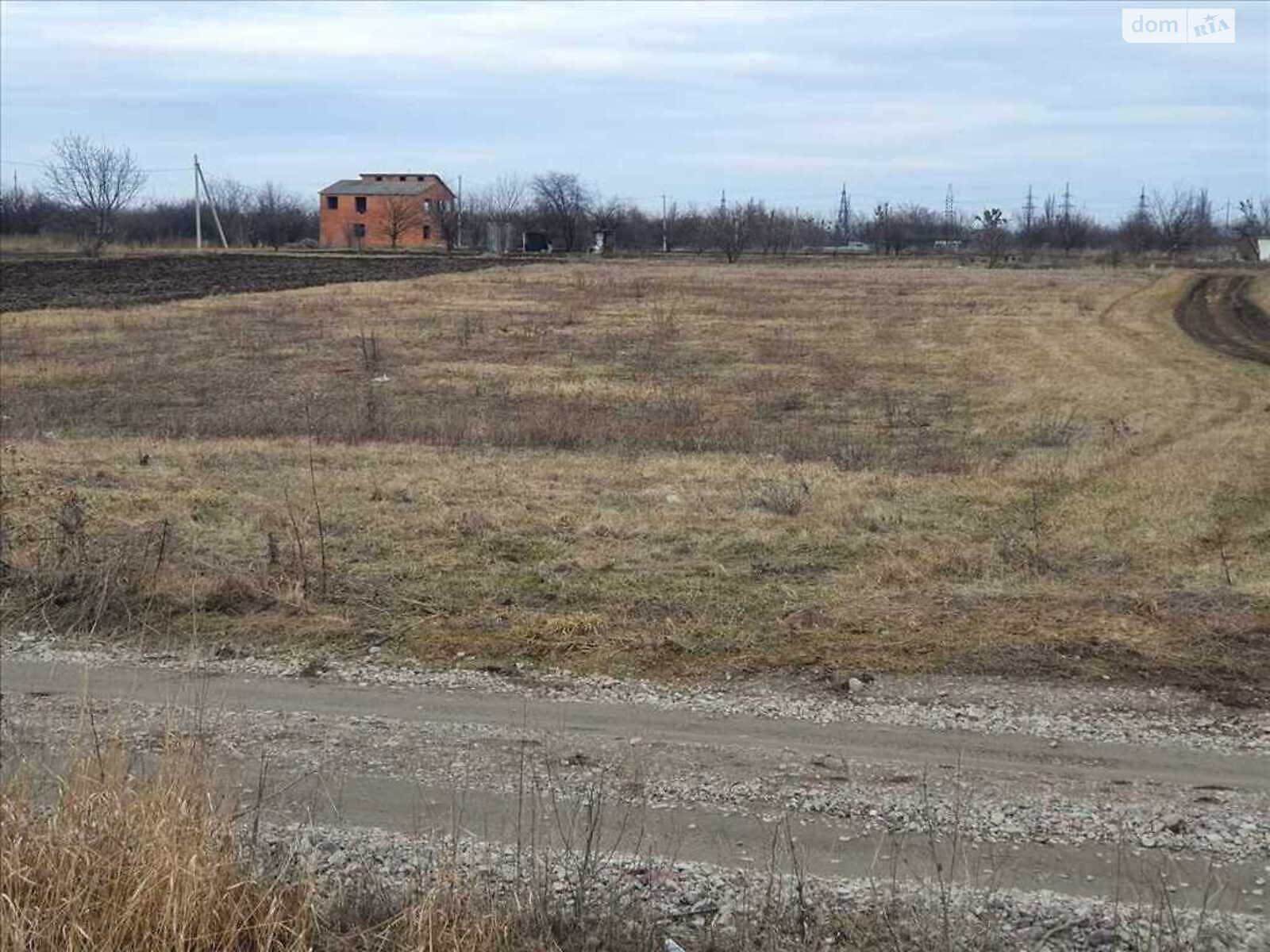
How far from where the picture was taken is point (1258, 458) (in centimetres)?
1362

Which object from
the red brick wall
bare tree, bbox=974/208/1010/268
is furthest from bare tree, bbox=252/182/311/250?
bare tree, bbox=974/208/1010/268

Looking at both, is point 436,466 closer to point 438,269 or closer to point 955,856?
point 955,856

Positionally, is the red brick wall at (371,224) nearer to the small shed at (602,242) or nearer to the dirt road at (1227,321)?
the small shed at (602,242)

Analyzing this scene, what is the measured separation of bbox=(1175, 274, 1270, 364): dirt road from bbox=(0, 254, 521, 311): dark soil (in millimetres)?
30915

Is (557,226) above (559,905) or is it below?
above

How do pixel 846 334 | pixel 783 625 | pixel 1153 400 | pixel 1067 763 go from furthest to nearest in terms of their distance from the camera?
pixel 846 334, pixel 1153 400, pixel 783 625, pixel 1067 763

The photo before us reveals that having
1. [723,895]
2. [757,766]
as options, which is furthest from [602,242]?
[723,895]

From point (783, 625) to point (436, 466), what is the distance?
21.3 feet

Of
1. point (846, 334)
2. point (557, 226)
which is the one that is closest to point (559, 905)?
point (846, 334)

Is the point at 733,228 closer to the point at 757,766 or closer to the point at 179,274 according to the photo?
the point at 179,274

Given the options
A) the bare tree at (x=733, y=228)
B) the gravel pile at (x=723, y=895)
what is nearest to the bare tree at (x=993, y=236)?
the bare tree at (x=733, y=228)

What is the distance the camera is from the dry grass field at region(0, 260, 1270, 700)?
7.42 metres

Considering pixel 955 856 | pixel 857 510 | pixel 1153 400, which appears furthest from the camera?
pixel 1153 400

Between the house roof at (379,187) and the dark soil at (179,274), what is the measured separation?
2796 centimetres
